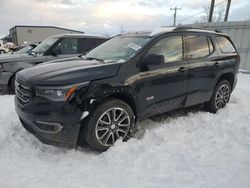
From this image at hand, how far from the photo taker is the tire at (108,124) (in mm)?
3178

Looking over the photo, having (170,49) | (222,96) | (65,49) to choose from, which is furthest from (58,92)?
(65,49)

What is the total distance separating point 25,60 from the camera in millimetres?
6543

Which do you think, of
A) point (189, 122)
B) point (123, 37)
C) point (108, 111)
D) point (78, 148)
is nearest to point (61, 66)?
point (108, 111)

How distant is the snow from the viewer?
269cm

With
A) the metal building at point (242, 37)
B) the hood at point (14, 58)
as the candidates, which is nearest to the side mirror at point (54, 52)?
the hood at point (14, 58)

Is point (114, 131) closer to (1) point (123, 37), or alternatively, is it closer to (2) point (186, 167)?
(2) point (186, 167)

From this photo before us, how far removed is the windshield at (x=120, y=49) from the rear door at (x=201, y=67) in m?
1.03

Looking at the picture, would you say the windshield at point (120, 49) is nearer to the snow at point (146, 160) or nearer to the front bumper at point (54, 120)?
the front bumper at point (54, 120)

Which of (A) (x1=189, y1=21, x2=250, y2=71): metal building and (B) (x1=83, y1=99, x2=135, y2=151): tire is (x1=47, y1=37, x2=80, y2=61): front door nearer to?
(B) (x1=83, y1=99, x2=135, y2=151): tire

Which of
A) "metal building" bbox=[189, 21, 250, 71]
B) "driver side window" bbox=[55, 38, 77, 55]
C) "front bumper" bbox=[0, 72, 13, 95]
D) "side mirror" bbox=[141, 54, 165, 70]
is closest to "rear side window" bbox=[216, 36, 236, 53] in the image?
"side mirror" bbox=[141, 54, 165, 70]

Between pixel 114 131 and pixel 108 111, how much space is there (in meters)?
0.36

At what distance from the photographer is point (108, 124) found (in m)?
3.36

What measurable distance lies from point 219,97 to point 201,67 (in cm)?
109

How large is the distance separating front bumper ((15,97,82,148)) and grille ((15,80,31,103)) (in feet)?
0.37
